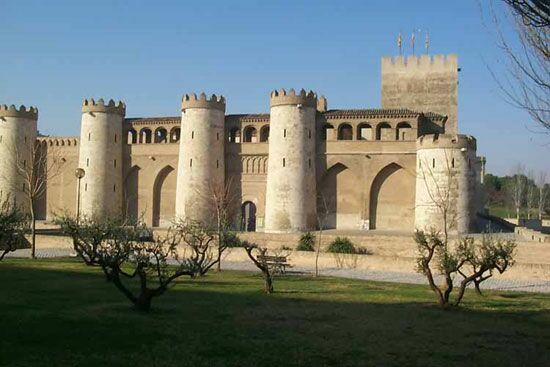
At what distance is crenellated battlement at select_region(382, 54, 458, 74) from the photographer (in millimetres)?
45062

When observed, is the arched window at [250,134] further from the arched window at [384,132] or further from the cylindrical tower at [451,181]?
the cylindrical tower at [451,181]

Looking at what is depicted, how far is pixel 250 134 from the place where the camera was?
42062 millimetres

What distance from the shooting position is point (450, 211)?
104 feet

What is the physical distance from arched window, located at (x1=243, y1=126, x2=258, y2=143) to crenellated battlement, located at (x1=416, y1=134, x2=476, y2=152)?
454 inches

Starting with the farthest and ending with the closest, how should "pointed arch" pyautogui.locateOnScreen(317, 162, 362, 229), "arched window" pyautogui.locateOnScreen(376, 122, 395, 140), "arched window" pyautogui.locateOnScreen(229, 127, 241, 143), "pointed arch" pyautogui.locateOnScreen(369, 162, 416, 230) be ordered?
1. "arched window" pyautogui.locateOnScreen(229, 127, 241, 143)
2. "arched window" pyautogui.locateOnScreen(376, 122, 395, 140)
3. "pointed arch" pyautogui.locateOnScreen(317, 162, 362, 229)
4. "pointed arch" pyautogui.locateOnScreen(369, 162, 416, 230)

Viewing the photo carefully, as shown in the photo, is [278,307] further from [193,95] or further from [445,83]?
[445,83]

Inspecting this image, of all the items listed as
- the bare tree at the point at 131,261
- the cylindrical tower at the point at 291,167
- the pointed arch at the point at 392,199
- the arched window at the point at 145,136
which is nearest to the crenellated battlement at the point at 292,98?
the cylindrical tower at the point at 291,167

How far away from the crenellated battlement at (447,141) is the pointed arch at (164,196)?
17116mm

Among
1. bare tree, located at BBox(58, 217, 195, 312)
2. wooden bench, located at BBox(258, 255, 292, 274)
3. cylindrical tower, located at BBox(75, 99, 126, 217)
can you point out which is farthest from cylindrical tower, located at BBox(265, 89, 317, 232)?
bare tree, located at BBox(58, 217, 195, 312)

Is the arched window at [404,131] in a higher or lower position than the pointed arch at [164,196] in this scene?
higher

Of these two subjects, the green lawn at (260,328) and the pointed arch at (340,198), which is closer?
the green lawn at (260,328)

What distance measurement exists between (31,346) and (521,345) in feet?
23.4

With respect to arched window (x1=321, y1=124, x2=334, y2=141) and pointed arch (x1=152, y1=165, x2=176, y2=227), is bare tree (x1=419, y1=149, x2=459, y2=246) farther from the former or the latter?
pointed arch (x1=152, y1=165, x2=176, y2=227)

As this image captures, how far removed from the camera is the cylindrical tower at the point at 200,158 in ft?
125
